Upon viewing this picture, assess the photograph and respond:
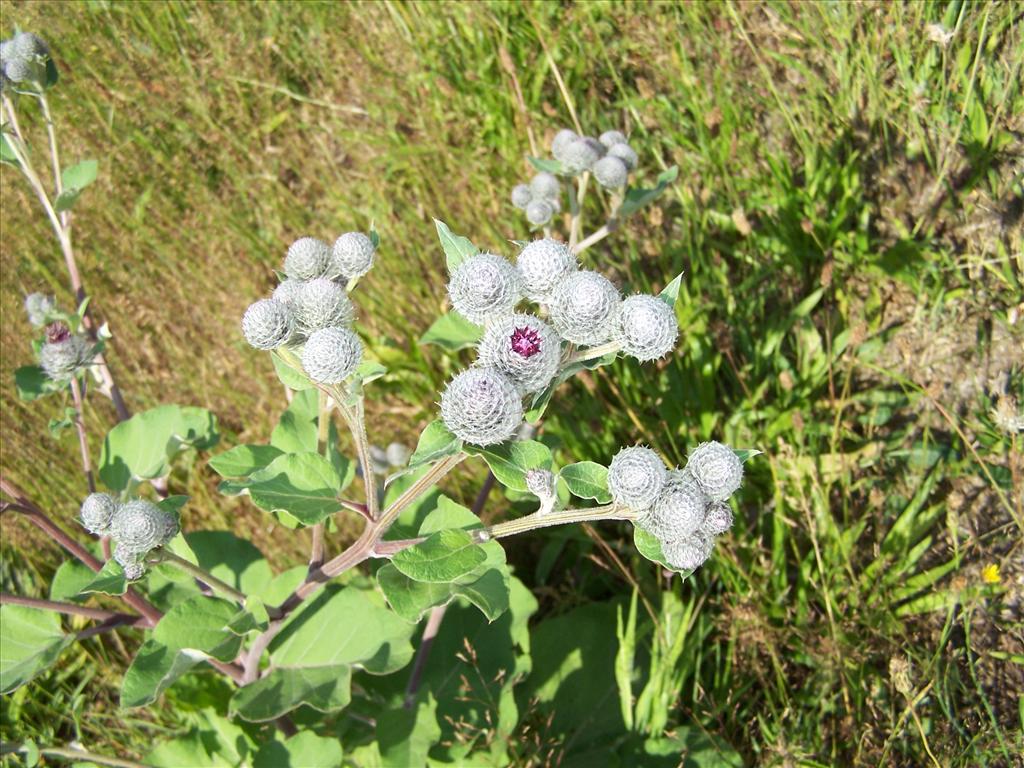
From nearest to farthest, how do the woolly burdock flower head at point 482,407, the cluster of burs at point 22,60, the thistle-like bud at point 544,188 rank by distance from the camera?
the woolly burdock flower head at point 482,407 → the cluster of burs at point 22,60 → the thistle-like bud at point 544,188

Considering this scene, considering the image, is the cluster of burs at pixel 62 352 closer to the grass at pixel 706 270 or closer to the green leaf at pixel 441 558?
the grass at pixel 706 270

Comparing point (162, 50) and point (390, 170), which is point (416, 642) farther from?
point (162, 50)

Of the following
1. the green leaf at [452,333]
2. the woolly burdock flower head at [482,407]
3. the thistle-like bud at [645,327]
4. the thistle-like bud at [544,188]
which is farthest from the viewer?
the thistle-like bud at [544,188]

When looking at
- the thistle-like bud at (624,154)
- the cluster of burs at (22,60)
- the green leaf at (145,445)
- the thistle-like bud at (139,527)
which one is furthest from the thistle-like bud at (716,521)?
the cluster of burs at (22,60)

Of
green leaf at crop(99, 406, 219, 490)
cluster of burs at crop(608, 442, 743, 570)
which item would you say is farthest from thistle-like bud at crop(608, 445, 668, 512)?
green leaf at crop(99, 406, 219, 490)

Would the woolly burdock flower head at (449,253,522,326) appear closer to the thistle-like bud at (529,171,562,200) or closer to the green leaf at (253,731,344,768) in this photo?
the thistle-like bud at (529,171,562,200)

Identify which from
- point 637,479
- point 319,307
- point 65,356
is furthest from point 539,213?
point 65,356

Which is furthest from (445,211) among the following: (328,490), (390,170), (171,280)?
(328,490)
